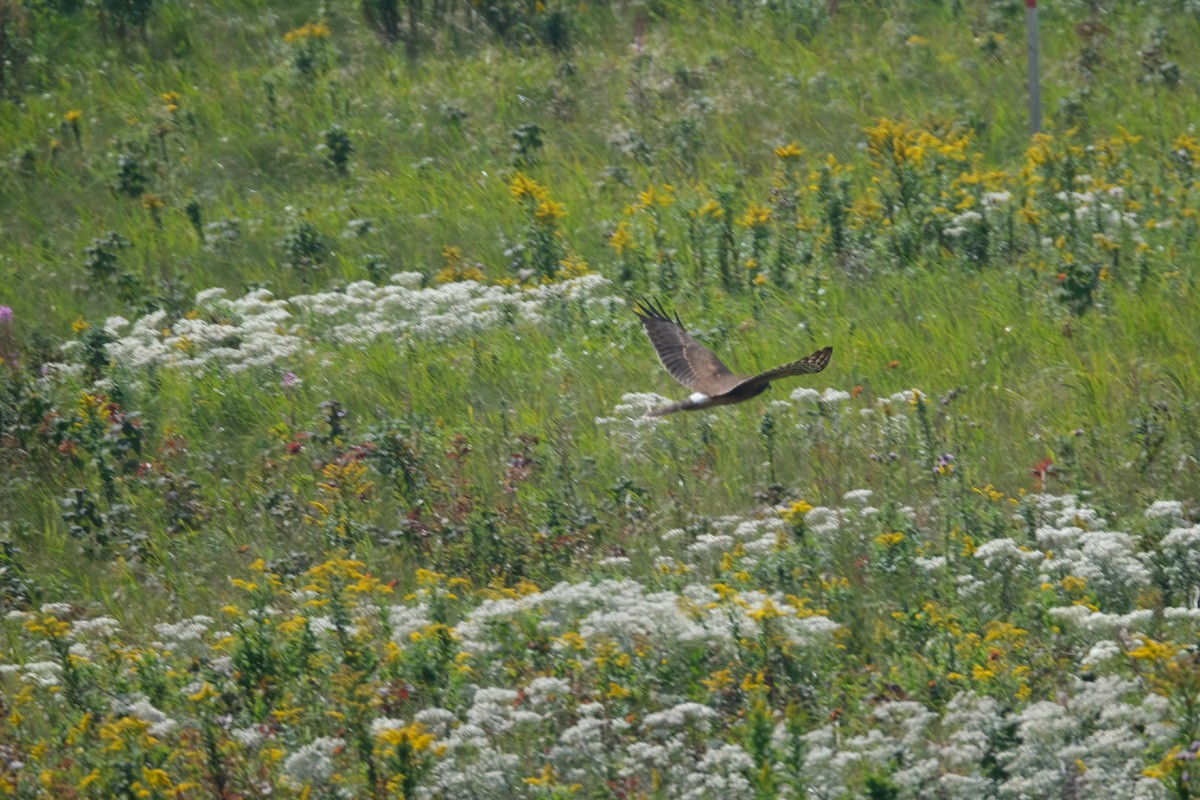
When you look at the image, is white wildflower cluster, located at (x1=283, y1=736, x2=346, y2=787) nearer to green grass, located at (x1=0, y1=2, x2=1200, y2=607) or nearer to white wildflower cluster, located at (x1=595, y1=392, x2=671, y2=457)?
green grass, located at (x1=0, y1=2, x2=1200, y2=607)

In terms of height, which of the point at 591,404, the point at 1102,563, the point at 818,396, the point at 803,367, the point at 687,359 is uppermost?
the point at 803,367

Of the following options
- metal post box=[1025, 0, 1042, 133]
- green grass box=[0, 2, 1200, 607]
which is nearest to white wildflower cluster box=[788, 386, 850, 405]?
green grass box=[0, 2, 1200, 607]

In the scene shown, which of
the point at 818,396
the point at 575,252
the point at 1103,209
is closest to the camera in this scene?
the point at 818,396

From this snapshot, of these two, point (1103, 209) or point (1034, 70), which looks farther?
point (1034, 70)

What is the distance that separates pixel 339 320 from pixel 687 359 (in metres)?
3.69

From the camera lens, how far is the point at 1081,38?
45.0 ft

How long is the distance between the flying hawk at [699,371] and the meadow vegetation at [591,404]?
27 centimetres

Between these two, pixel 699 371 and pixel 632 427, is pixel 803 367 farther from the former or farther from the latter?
pixel 632 427

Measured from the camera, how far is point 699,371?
25.4ft

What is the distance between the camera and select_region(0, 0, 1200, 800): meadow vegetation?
234 inches

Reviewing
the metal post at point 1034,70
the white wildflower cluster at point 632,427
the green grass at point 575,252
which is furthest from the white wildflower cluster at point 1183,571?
the metal post at point 1034,70

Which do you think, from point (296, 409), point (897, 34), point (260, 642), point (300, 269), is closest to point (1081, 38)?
point (897, 34)

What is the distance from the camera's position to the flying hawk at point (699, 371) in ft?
22.0

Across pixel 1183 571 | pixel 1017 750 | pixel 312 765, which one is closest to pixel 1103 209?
pixel 1183 571
